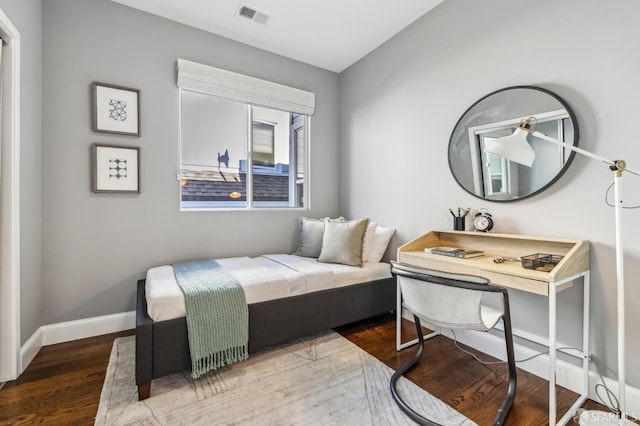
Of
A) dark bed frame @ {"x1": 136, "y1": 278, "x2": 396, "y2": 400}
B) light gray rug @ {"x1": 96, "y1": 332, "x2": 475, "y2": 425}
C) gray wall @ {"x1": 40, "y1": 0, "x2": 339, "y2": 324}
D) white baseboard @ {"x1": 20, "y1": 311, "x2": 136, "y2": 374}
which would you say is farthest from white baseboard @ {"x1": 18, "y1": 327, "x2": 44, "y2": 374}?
dark bed frame @ {"x1": 136, "y1": 278, "x2": 396, "y2": 400}

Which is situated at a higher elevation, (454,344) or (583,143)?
(583,143)

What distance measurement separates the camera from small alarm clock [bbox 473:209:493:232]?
204cm

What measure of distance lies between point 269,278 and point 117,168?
1630 millimetres

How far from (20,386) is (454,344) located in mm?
2901

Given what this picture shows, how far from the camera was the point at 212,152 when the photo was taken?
296 cm

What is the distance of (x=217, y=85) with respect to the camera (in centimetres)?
280

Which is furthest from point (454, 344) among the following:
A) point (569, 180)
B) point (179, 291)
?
point (179, 291)

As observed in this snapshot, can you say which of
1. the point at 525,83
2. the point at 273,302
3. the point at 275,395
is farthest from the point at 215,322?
the point at 525,83

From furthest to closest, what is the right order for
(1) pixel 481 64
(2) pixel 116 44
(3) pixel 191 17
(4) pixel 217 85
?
(4) pixel 217 85, (3) pixel 191 17, (2) pixel 116 44, (1) pixel 481 64

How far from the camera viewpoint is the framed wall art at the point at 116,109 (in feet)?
7.57

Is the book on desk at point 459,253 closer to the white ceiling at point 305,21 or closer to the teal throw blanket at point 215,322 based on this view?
the teal throw blanket at point 215,322

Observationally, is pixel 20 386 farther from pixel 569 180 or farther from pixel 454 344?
pixel 569 180

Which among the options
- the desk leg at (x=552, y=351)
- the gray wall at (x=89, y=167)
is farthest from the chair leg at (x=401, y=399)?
the gray wall at (x=89, y=167)

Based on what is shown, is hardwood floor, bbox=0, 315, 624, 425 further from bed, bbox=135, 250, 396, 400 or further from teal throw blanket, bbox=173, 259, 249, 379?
teal throw blanket, bbox=173, 259, 249, 379
